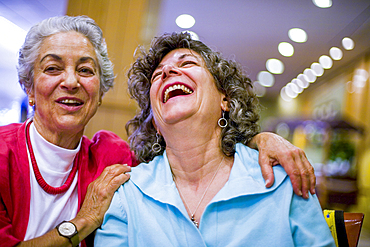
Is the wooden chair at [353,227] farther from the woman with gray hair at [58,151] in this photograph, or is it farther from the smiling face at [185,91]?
the woman with gray hair at [58,151]

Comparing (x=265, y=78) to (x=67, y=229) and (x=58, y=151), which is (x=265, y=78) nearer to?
(x=58, y=151)

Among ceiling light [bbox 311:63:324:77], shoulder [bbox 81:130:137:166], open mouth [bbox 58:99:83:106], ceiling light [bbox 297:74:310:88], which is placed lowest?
shoulder [bbox 81:130:137:166]

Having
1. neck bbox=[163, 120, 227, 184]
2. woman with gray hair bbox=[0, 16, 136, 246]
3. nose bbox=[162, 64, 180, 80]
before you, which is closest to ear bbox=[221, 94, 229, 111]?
neck bbox=[163, 120, 227, 184]

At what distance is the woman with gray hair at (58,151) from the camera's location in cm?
113

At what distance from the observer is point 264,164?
3.61 feet

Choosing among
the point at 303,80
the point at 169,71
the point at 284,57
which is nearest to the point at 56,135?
the point at 169,71

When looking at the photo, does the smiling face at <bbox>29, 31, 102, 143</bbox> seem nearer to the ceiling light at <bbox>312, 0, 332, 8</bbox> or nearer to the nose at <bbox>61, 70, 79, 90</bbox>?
the nose at <bbox>61, 70, 79, 90</bbox>

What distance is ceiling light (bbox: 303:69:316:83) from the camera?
12.3 ft

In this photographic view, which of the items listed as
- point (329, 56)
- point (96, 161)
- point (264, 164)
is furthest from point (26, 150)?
point (329, 56)

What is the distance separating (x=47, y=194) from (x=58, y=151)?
21 cm

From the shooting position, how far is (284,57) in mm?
3711

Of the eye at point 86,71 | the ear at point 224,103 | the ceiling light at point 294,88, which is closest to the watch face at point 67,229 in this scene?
the eye at point 86,71

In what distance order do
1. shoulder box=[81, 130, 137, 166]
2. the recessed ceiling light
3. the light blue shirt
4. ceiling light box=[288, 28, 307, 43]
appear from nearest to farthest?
the light blue shirt, shoulder box=[81, 130, 137, 166], ceiling light box=[288, 28, 307, 43], the recessed ceiling light

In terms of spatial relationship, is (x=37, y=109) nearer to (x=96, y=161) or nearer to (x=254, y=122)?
(x=96, y=161)
